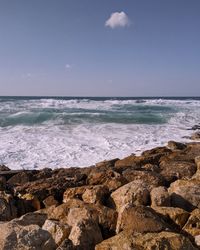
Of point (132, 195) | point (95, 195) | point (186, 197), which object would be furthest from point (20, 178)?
point (186, 197)

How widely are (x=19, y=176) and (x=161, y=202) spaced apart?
11.6ft

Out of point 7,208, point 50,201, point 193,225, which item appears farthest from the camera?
point 50,201

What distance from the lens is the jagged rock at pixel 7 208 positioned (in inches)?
165

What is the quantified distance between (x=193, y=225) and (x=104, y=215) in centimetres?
94

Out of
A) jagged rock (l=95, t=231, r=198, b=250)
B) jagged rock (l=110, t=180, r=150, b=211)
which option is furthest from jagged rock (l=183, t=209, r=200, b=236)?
jagged rock (l=110, t=180, r=150, b=211)

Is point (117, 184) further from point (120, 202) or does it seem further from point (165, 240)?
point (165, 240)

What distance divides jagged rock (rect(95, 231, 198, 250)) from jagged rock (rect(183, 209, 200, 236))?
443 mm

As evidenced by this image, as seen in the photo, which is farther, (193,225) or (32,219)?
(32,219)

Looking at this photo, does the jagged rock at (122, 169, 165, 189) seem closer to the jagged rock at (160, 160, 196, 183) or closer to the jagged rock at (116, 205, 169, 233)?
the jagged rock at (160, 160, 196, 183)

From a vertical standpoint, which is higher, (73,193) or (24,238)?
(24,238)

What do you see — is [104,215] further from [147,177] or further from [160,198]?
[147,177]

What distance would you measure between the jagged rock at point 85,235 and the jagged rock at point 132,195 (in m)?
0.82

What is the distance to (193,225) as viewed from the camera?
11.6ft

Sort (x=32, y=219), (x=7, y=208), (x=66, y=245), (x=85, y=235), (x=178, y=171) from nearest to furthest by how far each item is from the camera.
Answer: (x=66, y=245) → (x=85, y=235) → (x=32, y=219) → (x=7, y=208) → (x=178, y=171)
